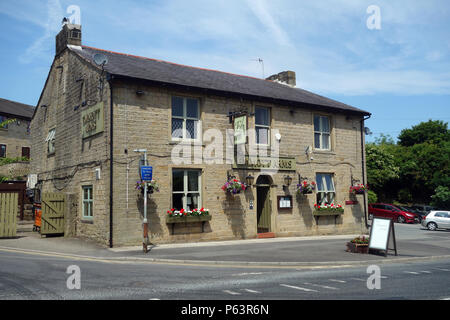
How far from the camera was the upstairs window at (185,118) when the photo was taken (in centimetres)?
1755

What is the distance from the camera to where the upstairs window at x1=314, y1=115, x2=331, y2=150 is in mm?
22062

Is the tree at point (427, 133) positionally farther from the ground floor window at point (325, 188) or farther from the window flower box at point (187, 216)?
the window flower box at point (187, 216)

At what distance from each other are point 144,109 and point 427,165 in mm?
37032

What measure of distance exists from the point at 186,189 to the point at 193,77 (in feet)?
18.2

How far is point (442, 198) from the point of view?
127 feet

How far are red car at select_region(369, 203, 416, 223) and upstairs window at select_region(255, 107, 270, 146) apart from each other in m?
18.3

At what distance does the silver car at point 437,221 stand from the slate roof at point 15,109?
39.8 metres

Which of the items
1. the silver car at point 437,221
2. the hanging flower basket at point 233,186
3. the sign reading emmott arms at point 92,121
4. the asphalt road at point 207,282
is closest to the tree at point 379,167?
the silver car at point 437,221

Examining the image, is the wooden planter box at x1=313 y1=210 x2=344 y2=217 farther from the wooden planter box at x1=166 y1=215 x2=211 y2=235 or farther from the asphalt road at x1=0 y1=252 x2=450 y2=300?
the asphalt road at x1=0 y1=252 x2=450 y2=300

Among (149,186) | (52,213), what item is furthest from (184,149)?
(52,213)

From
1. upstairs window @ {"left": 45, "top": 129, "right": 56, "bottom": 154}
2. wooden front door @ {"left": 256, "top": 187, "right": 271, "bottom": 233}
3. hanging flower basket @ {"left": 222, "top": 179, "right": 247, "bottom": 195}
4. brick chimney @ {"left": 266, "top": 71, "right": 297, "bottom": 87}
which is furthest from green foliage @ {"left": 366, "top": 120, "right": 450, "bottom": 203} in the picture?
upstairs window @ {"left": 45, "top": 129, "right": 56, "bottom": 154}
